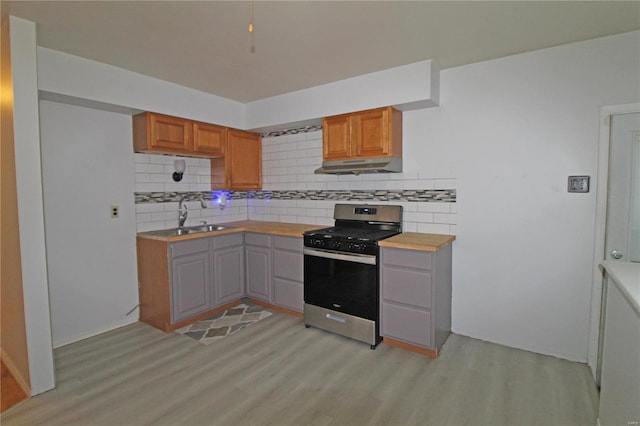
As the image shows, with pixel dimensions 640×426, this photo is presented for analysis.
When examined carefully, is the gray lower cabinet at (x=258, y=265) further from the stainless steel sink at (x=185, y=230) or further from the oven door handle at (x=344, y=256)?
the oven door handle at (x=344, y=256)

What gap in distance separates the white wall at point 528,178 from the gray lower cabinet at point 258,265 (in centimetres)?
190

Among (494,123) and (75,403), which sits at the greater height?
(494,123)

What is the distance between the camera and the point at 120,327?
3314 mm

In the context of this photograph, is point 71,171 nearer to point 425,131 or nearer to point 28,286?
point 28,286

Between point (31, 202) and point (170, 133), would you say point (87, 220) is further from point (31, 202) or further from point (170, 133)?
point (170, 133)

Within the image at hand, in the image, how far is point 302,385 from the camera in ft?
7.65

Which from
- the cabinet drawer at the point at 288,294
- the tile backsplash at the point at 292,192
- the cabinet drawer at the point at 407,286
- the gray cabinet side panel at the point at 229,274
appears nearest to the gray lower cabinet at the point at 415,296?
the cabinet drawer at the point at 407,286

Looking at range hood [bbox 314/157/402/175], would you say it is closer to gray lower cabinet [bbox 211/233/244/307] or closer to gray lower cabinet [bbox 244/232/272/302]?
gray lower cabinet [bbox 244/232/272/302]

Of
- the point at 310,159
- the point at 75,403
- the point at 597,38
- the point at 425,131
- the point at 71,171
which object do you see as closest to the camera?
the point at 75,403

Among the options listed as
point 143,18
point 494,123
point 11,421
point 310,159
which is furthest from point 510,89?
point 11,421

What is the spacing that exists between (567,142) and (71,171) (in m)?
4.08

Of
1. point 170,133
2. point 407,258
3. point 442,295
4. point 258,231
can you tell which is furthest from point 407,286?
point 170,133

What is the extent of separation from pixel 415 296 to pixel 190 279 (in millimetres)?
2135

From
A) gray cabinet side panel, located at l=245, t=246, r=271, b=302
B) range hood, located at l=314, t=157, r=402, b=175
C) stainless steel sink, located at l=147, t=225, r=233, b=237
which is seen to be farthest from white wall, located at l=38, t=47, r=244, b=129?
gray cabinet side panel, located at l=245, t=246, r=271, b=302
